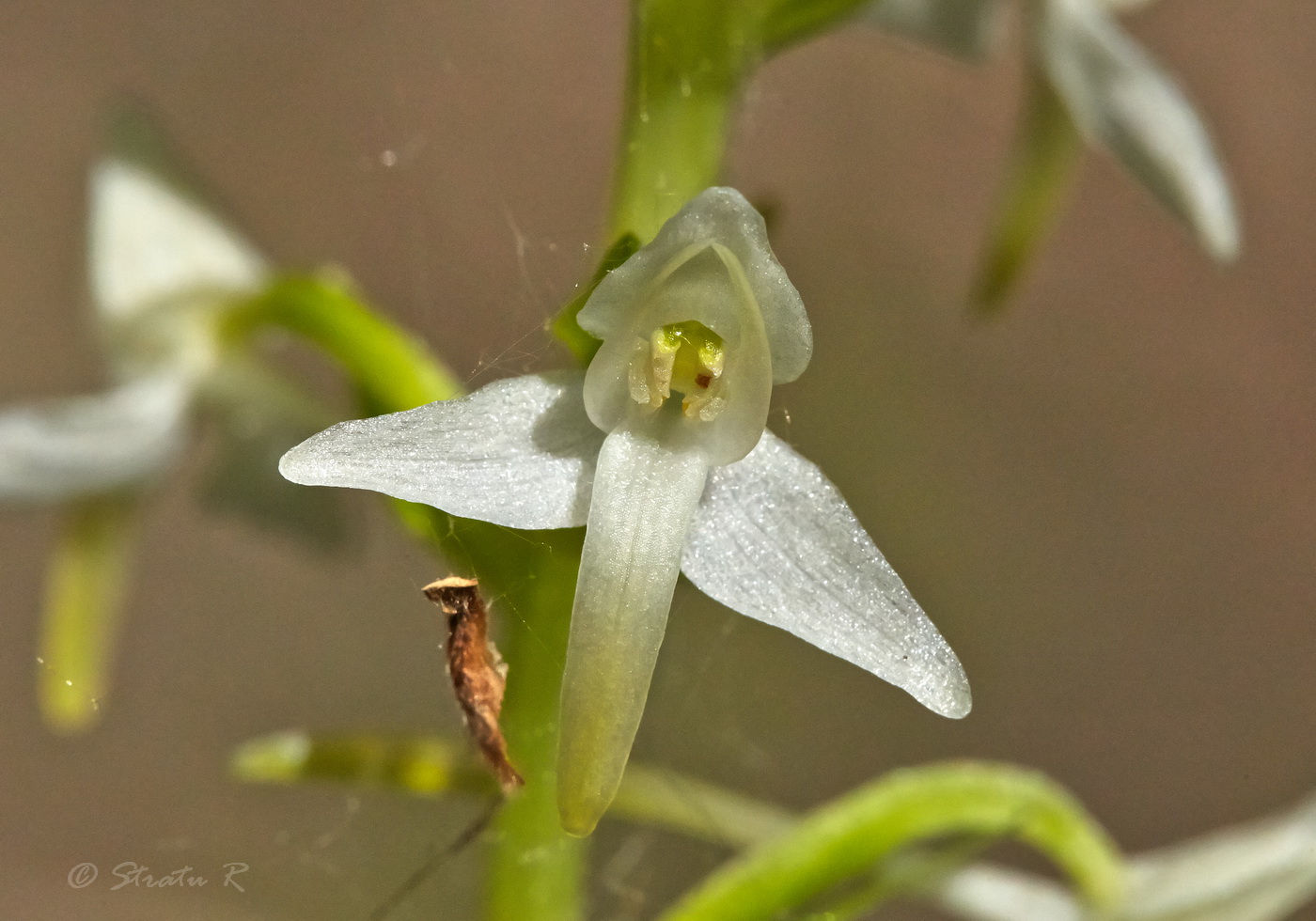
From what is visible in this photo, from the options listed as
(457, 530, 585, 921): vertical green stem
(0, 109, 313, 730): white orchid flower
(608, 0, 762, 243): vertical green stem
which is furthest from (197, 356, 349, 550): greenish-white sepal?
(608, 0, 762, 243): vertical green stem

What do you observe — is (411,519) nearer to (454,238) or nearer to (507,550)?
(507,550)

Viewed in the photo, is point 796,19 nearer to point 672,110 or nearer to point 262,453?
point 672,110

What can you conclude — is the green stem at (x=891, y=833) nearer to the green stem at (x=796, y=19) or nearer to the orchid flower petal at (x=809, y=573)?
the orchid flower petal at (x=809, y=573)

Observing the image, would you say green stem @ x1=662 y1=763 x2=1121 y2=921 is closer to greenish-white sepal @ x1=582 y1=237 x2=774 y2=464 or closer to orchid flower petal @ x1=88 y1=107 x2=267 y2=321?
Answer: greenish-white sepal @ x1=582 y1=237 x2=774 y2=464

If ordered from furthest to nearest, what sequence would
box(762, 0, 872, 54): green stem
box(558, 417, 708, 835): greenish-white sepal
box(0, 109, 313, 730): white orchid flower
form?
box(0, 109, 313, 730): white orchid flower, box(762, 0, 872, 54): green stem, box(558, 417, 708, 835): greenish-white sepal

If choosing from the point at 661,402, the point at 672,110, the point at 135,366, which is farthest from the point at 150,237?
the point at 661,402

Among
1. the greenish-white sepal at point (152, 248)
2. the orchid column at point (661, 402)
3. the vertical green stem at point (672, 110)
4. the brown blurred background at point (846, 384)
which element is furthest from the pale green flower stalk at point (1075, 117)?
the brown blurred background at point (846, 384)
